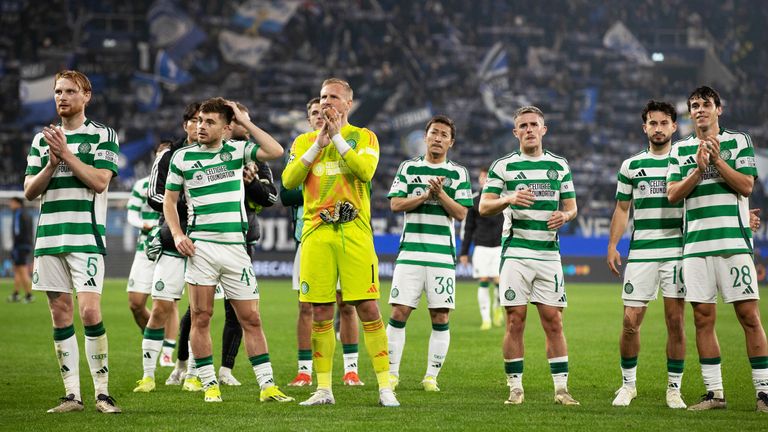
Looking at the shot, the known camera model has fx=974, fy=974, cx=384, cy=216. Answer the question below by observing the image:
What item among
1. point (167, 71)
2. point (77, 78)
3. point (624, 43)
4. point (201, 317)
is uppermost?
point (624, 43)

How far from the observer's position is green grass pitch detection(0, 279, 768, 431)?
6.39m

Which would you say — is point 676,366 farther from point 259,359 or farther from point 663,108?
point 259,359

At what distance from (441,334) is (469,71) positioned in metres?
28.4

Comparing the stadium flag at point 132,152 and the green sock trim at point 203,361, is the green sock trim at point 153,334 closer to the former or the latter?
the green sock trim at point 203,361

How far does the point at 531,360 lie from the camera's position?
10750 millimetres

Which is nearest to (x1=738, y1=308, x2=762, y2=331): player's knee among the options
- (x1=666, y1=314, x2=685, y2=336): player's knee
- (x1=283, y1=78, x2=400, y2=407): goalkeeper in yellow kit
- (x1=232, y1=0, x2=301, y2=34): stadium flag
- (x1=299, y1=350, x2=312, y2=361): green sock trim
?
(x1=666, y1=314, x2=685, y2=336): player's knee

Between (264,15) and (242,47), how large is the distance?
1.48m

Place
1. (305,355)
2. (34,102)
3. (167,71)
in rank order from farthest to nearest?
(167,71)
(34,102)
(305,355)

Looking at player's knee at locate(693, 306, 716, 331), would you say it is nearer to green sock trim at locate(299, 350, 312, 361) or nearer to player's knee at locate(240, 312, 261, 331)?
player's knee at locate(240, 312, 261, 331)

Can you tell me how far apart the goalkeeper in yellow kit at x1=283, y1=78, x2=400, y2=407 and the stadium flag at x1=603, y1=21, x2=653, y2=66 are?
104ft

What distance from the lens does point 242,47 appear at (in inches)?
1430

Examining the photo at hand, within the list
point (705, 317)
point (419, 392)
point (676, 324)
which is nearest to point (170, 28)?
point (419, 392)

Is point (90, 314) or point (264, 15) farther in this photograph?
point (264, 15)

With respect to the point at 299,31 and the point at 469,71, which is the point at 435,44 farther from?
the point at 299,31
